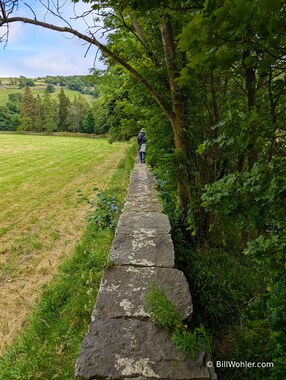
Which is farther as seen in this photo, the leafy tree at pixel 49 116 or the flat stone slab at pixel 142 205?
the leafy tree at pixel 49 116

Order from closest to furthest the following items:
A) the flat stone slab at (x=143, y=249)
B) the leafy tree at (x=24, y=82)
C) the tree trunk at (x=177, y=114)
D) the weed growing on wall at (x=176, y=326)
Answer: the weed growing on wall at (x=176, y=326) → the flat stone slab at (x=143, y=249) → the tree trunk at (x=177, y=114) → the leafy tree at (x=24, y=82)

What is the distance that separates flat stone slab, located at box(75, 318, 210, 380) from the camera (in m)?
1.60

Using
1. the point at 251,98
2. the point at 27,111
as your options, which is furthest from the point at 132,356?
the point at 27,111

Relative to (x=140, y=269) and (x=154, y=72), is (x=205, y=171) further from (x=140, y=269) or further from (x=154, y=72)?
(x=140, y=269)

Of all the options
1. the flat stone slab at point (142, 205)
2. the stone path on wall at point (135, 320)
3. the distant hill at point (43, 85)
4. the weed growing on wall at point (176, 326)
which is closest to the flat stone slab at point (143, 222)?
A: the stone path on wall at point (135, 320)

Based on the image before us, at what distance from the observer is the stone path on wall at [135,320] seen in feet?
5.33

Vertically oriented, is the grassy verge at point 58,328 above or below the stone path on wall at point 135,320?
below

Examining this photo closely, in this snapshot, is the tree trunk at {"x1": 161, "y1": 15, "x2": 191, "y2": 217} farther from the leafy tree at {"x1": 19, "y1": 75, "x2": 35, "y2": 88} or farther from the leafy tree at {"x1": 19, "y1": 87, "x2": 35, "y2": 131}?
the leafy tree at {"x1": 19, "y1": 75, "x2": 35, "y2": 88}

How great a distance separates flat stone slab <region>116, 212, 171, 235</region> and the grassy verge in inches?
19.7

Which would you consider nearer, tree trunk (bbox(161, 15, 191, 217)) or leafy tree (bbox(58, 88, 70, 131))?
tree trunk (bbox(161, 15, 191, 217))

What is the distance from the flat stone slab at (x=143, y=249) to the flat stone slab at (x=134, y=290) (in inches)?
5.5

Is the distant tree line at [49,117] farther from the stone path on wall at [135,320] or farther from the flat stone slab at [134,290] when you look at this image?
the flat stone slab at [134,290]

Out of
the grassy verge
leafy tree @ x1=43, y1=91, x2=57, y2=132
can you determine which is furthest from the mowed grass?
leafy tree @ x1=43, y1=91, x2=57, y2=132

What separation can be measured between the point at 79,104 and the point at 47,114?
978 centimetres
